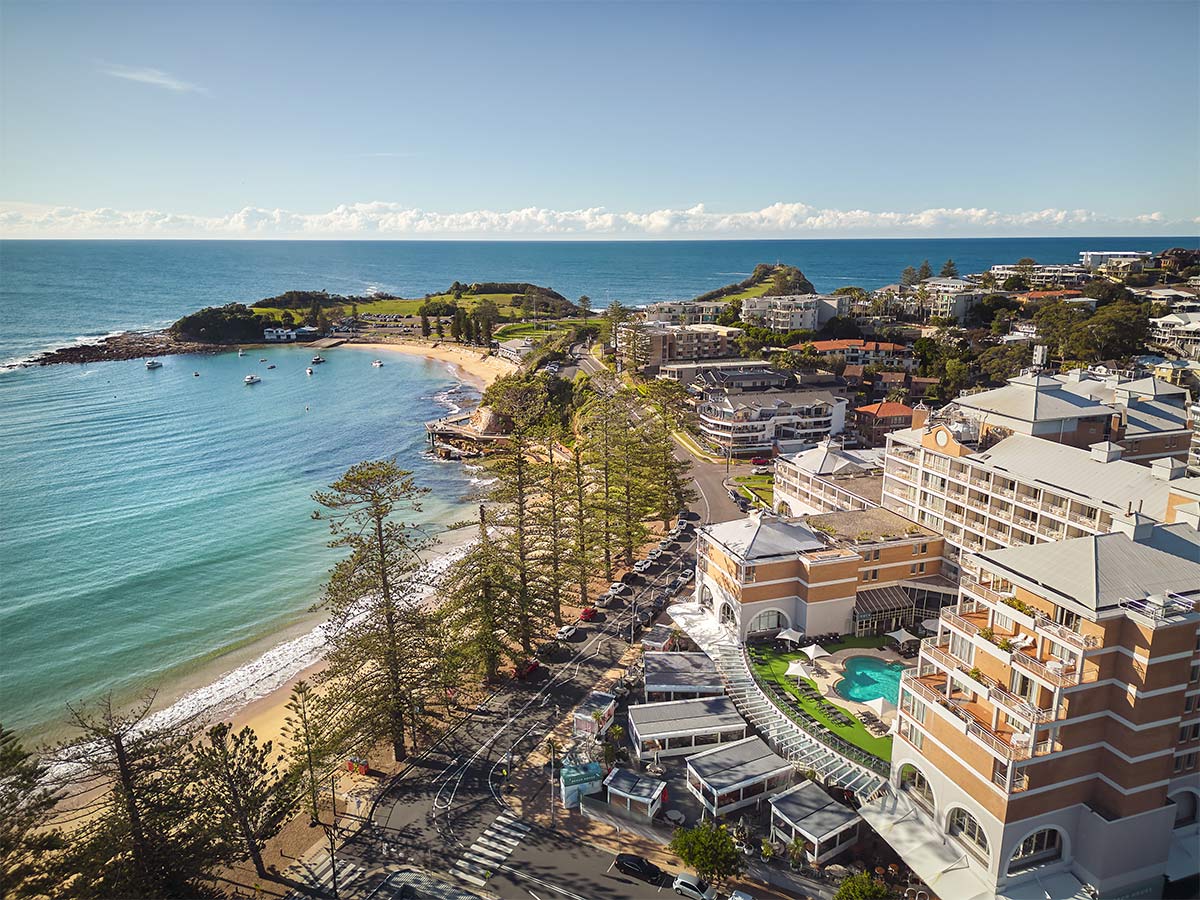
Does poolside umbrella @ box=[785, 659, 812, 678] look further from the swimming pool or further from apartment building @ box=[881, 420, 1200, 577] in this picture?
apartment building @ box=[881, 420, 1200, 577]

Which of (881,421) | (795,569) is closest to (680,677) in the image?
(795,569)

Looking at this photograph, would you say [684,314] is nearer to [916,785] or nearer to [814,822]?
[916,785]

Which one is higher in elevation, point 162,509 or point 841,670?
point 841,670

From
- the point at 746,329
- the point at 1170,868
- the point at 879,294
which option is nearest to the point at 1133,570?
the point at 1170,868

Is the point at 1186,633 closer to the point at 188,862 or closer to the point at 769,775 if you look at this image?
the point at 769,775

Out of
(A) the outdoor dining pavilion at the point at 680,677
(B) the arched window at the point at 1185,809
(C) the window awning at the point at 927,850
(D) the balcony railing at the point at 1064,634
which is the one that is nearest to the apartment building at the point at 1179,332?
(B) the arched window at the point at 1185,809

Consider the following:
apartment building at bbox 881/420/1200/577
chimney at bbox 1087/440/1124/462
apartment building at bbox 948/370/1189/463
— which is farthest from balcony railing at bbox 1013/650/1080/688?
apartment building at bbox 948/370/1189/463

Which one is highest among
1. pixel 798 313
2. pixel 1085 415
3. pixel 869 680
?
pixel 798 313

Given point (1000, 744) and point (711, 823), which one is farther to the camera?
point (711, 823)
